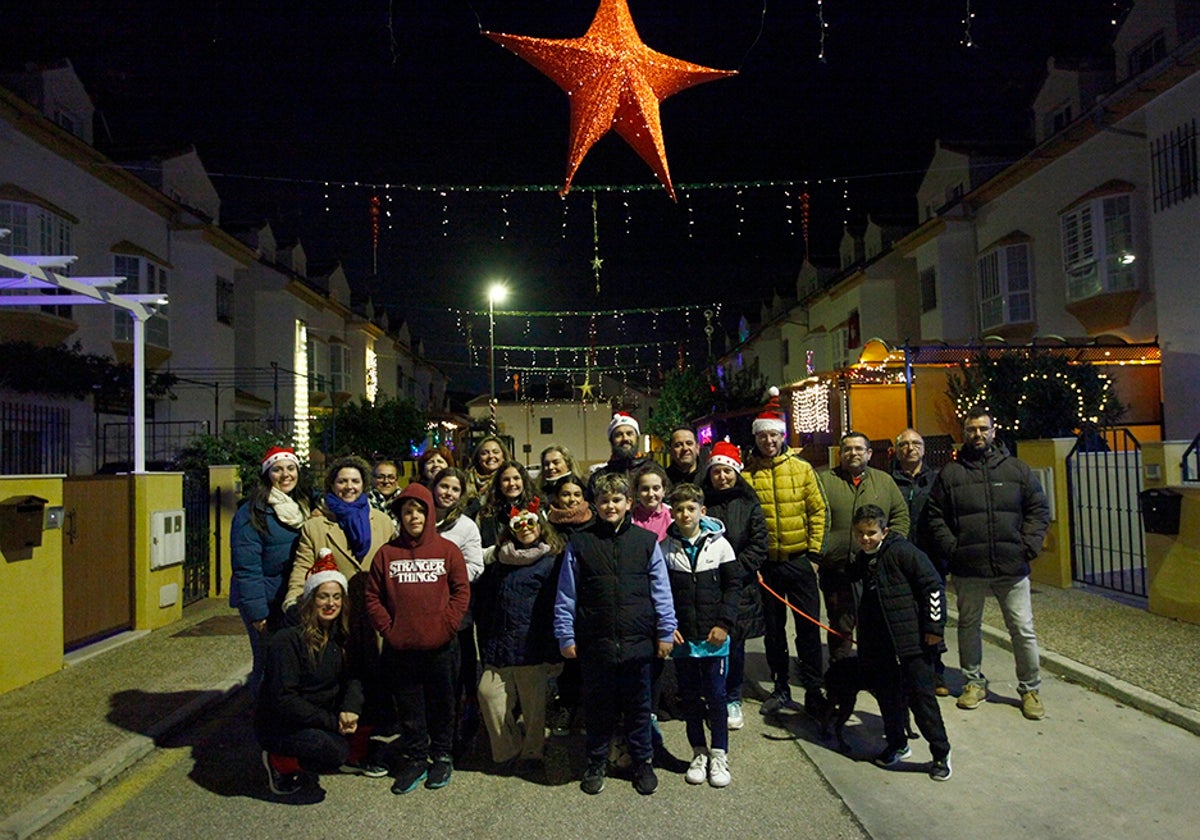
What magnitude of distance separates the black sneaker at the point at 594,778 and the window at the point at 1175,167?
15252mm

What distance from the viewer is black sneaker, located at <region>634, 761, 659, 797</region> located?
14.5 feet

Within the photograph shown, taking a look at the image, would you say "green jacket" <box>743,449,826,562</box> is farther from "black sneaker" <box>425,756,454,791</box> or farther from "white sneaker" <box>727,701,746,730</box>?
"black sneaker" <box>425,756,454,791</box>

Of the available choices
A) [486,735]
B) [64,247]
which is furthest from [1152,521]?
[64,247]

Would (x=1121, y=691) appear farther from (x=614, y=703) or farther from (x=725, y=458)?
(x=614, y=703)

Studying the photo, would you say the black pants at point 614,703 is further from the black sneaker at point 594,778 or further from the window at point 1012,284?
the window at point 1012,284

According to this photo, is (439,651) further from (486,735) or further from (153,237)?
(153,237)

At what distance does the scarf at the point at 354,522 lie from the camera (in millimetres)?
5230

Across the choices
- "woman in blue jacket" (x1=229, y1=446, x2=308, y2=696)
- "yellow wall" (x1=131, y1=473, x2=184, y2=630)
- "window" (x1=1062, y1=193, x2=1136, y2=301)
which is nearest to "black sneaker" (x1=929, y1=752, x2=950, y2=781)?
"woman in blue jacket" (x1=229, y1=446, x2=308, y2=696)

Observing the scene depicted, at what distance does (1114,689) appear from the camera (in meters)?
5.89

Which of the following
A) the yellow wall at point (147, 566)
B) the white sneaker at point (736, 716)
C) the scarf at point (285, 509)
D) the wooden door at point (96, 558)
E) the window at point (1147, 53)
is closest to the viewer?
the scarf at point (285, 509)

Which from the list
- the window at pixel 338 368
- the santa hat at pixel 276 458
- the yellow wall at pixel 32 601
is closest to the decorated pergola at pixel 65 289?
the yellow wall at pixel 32 601

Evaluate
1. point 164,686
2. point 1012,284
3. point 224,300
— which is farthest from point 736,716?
point 224,300

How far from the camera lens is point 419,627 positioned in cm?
460

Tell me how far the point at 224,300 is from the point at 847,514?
24.1 m
